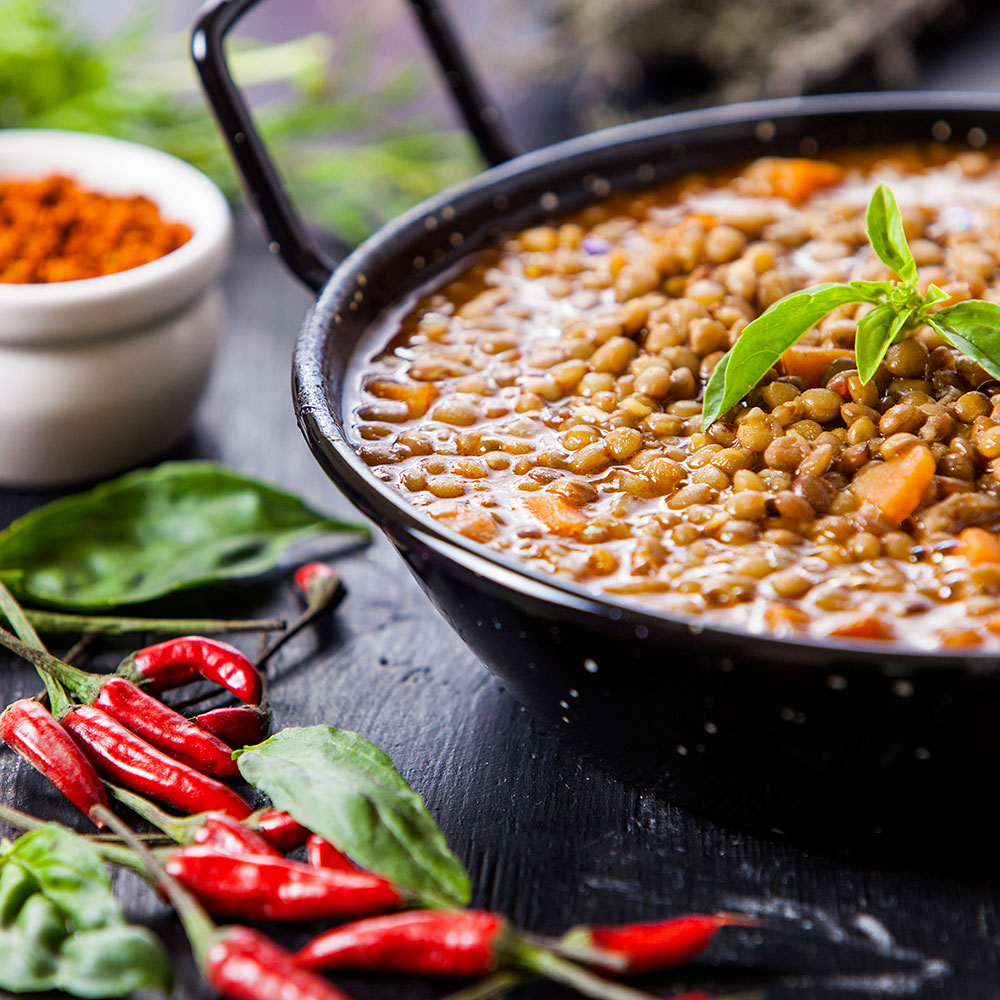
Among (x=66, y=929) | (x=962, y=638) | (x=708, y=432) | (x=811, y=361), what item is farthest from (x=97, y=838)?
(x=811, y=361)

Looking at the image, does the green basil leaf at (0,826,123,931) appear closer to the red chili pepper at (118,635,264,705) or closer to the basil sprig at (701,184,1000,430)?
the red chili pepper at (118,635,264,705)

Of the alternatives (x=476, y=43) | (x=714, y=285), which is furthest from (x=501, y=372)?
(x=476, y=43)

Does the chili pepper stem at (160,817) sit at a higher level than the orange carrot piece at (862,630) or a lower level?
higher

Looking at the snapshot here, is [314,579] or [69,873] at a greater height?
[69,873]

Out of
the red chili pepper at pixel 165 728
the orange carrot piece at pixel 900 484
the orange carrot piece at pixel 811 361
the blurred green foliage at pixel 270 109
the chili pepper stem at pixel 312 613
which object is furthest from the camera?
the blurred green foliage at pixel 270 109

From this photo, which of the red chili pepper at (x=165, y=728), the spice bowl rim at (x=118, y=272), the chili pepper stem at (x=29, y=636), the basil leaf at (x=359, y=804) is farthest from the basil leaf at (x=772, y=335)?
the spice bowl rim at (x=118, y=272)

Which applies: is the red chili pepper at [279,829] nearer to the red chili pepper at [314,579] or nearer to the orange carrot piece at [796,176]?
the red chili pepper at [314,579]

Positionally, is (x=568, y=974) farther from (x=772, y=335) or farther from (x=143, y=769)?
(x=772, y=335)
